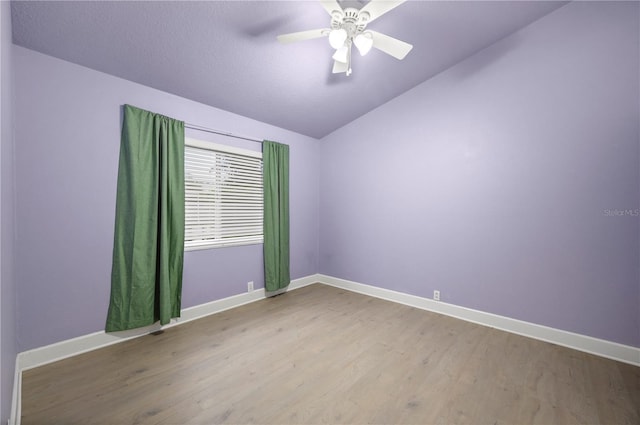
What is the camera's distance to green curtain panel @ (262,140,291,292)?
11.9ft

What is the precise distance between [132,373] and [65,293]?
90cm

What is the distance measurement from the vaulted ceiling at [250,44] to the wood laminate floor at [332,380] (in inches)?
99.3

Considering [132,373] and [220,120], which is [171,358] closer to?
[132,373]

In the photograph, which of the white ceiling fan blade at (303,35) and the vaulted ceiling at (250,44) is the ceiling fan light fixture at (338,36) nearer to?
the white ceiling fan blade at (303,35)

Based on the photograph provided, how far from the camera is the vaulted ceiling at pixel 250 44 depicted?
74.3 inches

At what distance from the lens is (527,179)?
2646 mm

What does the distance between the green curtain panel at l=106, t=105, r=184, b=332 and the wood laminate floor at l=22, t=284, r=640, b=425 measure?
0.33 metres

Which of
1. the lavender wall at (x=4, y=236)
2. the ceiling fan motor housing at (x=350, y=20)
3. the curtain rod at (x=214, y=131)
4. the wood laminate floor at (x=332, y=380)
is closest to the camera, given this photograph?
the lavender wall at (x=4, y=236)

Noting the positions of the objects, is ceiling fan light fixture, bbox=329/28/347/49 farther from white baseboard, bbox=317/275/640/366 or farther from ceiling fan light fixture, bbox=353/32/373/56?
white baseboard, bbox=317/275/640/366

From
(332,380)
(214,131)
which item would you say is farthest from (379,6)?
(332,380)

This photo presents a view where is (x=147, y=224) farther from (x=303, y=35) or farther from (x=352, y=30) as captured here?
(x=352, y=30)

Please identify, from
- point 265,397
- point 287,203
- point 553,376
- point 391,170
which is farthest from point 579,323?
point 287,203

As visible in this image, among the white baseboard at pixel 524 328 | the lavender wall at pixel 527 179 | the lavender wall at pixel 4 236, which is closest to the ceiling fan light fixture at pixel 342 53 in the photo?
the lavender wall at pixel 527 179

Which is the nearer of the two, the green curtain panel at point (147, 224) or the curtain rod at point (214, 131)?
the green curtain panel at point (147, 224)
